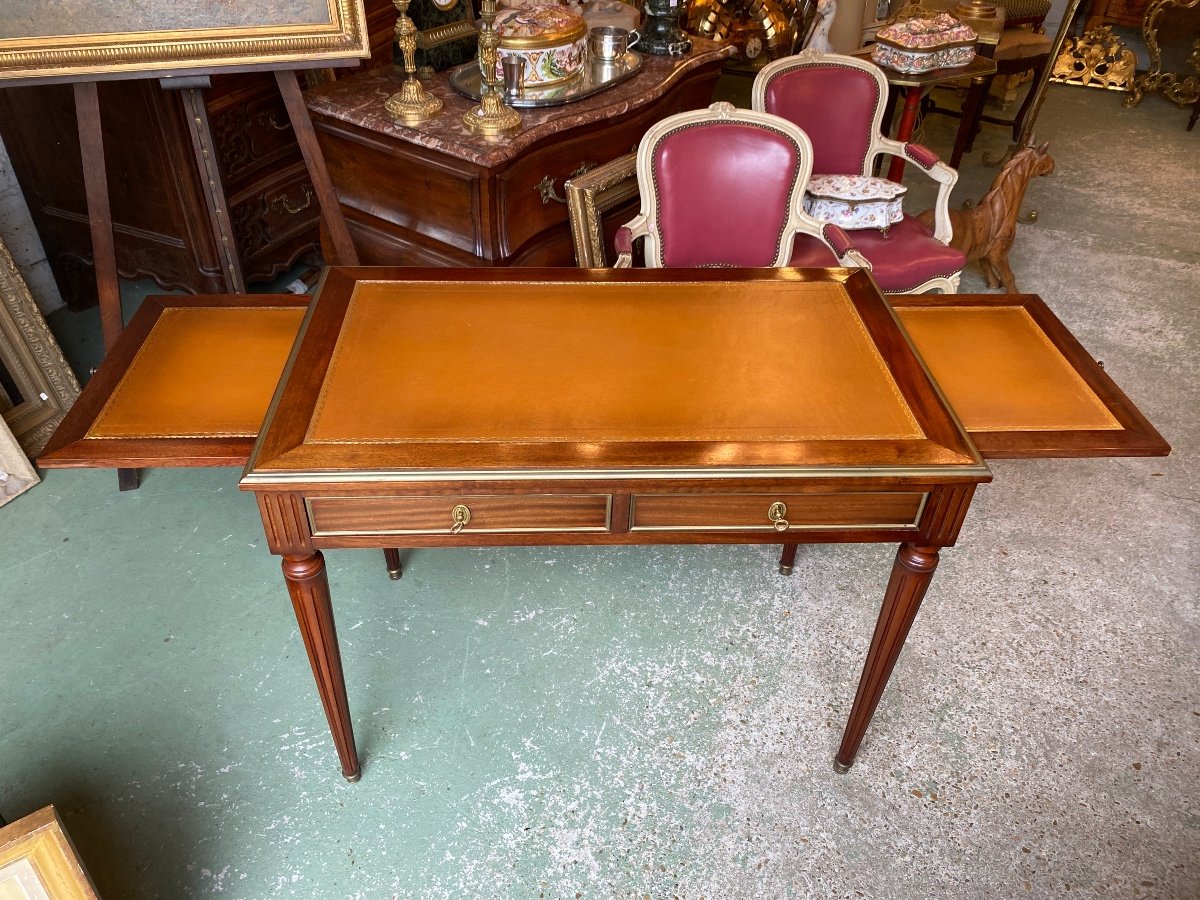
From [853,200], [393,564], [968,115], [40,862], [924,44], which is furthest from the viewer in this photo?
[968,115]

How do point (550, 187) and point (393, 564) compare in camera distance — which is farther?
point (550, 187)

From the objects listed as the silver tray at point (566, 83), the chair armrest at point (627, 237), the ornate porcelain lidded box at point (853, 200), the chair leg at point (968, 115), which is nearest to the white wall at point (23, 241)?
the silver tray at point (566, 83)

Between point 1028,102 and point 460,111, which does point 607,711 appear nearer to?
point 460,111

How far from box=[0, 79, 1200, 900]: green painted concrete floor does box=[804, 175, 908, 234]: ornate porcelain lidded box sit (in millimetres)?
979

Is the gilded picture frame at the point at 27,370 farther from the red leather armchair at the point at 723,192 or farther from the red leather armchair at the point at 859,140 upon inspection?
the red leather armchair at the point at 859,140

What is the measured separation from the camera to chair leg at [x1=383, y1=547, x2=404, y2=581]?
2.36m

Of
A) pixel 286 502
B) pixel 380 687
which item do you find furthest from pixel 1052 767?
pixel 286 502

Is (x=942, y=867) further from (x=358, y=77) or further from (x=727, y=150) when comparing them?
(x=358, y=77)

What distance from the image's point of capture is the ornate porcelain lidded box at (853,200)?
3014mm

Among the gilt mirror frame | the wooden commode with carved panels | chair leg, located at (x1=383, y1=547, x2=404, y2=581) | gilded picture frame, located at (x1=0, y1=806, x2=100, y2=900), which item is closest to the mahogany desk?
gilded picture frame, located at (x1=0, y1=806, x2=100, y2=900)

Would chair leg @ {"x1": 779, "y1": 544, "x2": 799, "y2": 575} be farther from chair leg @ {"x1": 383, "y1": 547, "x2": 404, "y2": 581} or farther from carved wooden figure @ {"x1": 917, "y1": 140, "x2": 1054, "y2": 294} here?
carved wooden figure @ {"x1": 917, "y1": 140, "x2": 1054, "y2": 294}

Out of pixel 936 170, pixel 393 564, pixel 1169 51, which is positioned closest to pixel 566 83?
pixel 936 170

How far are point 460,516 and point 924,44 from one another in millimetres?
3192

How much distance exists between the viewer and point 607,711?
2100mm
